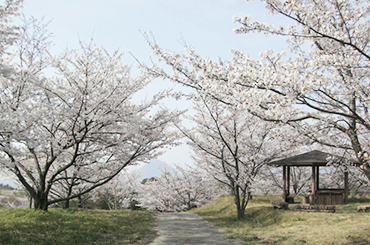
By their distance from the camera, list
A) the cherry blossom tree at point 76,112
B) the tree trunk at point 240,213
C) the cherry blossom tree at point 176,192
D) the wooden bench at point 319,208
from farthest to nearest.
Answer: the cherry blossom tree at point 176,192
the tree trunk at point 240,213
the wooden bench at point 319,208
the cherry blossom tree at point 76,112

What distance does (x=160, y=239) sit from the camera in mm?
8055

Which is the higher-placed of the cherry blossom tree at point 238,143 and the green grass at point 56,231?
the cherry blossom tree at point 238,143

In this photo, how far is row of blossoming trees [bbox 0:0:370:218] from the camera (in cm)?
581

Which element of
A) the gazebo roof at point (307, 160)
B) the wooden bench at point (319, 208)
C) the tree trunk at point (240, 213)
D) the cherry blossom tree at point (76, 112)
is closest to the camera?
the cherry blossom tree at point (76, 112)

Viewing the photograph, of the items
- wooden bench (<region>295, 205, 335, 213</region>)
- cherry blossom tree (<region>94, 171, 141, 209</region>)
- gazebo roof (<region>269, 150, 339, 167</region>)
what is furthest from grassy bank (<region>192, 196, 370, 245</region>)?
cherry blossom tree (<region>94, 171, 141, 209</region>)

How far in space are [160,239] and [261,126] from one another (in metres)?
7.68

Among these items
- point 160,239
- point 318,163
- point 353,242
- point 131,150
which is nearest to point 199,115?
point 131,150

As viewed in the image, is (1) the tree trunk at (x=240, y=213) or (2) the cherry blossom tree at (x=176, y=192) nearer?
(1) the tree trunk at (x=240, y=213)

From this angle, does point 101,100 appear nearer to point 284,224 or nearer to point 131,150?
point 131,150

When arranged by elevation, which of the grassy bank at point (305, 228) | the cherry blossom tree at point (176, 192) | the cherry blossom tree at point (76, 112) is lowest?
the cherry blossom tree at point (176, 192)

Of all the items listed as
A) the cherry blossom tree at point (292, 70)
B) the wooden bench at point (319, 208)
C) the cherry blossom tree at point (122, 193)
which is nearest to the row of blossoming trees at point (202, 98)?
the cherry blossom tree at point (292, 70)

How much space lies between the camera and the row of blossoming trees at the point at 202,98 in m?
5.81

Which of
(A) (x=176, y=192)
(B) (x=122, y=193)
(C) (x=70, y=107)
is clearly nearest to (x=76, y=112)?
(C) (x=70, y=107)

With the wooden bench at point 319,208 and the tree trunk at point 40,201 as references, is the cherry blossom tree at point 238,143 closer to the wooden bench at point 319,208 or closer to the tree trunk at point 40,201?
the wooden bench at point 319,208
